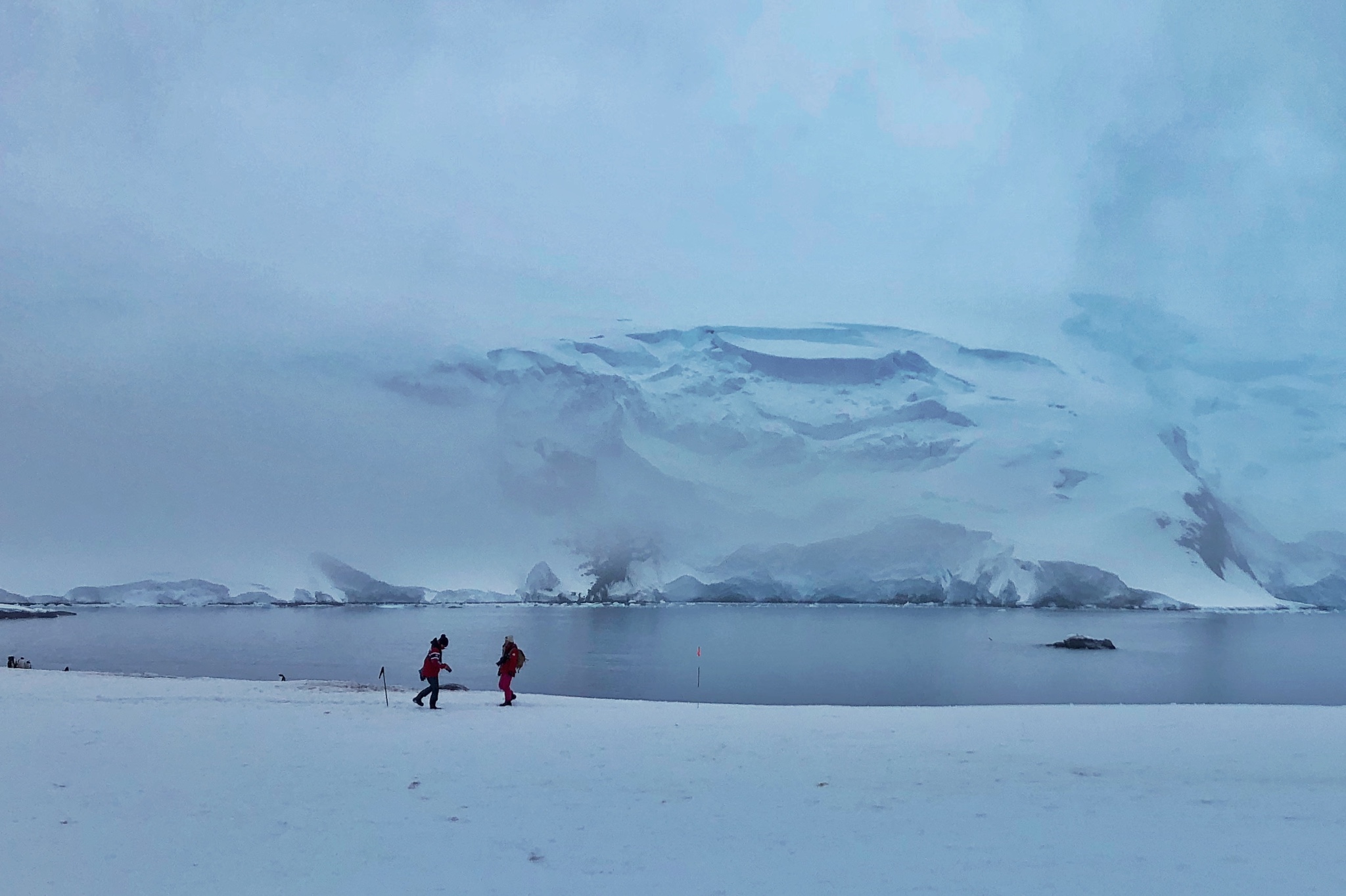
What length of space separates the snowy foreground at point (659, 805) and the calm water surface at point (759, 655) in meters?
24.0

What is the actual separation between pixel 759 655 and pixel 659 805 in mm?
56842

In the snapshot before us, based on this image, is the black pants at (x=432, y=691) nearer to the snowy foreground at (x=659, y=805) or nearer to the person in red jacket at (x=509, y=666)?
the person in red jacket at (x=509, y=666)

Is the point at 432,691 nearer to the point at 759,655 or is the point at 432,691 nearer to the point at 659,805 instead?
the point at 659,805

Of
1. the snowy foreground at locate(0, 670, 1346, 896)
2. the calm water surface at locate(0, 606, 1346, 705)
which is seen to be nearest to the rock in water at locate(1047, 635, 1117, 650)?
the calm water surface at locate(0, 606, 1346, 705)

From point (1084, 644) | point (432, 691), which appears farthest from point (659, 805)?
point (1084, 644)

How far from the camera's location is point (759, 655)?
213 feet

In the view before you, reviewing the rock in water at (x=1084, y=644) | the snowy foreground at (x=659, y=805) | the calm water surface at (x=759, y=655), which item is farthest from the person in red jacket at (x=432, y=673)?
the rock in water at (x=1084, y=644)

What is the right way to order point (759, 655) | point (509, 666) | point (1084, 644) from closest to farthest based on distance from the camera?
1. point (509, 666)
2. point (759, 655)
3. point (1084, 644)

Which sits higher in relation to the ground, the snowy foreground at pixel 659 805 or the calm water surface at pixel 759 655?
the snowy foreground at pixel 659 805

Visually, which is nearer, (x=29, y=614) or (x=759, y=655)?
(x=759, y=655)

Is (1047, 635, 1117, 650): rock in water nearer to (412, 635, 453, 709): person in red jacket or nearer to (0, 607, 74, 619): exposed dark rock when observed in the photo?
(412, 635, 453, 709): person in red jacket

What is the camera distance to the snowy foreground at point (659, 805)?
7.24m

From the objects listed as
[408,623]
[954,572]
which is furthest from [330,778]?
[954,572]

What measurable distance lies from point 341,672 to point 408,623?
6924 centimetres
